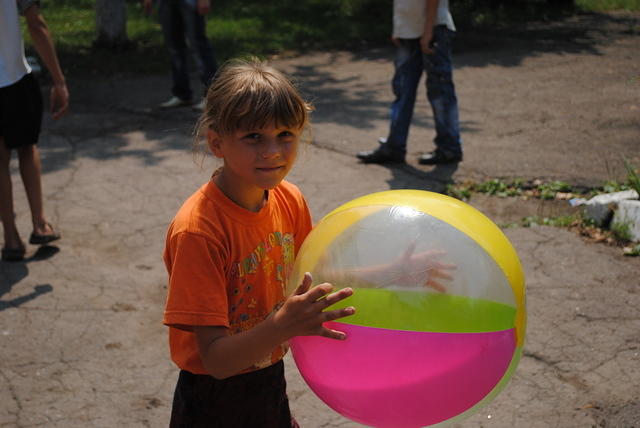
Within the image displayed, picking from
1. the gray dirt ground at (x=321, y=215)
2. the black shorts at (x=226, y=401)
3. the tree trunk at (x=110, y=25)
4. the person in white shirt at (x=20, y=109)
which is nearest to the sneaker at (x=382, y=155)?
the gray dirt ground at (x=321, y=215)

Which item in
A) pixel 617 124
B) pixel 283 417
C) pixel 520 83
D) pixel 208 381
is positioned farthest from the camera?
pixel 520 83

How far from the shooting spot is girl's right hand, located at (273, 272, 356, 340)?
5.72 ft

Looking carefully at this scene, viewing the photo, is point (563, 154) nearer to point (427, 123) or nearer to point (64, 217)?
point (427, 123)

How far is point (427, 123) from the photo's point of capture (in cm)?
725

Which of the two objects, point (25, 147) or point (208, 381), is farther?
point (25, 147)

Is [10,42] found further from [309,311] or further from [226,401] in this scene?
[309,311]

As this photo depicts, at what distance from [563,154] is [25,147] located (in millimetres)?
4135

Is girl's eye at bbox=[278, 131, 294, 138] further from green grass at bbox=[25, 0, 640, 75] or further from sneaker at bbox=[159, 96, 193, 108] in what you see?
green grass at bbox=[25, 0, 640, 75]

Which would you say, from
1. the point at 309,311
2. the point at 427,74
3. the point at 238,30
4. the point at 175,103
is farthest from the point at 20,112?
the point at 238,30

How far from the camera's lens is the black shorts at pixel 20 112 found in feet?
14.4

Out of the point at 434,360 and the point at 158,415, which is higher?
the point at 434,360

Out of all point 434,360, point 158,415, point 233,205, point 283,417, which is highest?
point 233,205

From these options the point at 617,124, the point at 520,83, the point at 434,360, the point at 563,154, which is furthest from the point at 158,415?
the point at 520,83

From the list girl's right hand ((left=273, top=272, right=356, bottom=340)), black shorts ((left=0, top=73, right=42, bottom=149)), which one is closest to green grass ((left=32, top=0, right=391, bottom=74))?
black shorts ((left=0, top=73, right=42, bottom=149))
